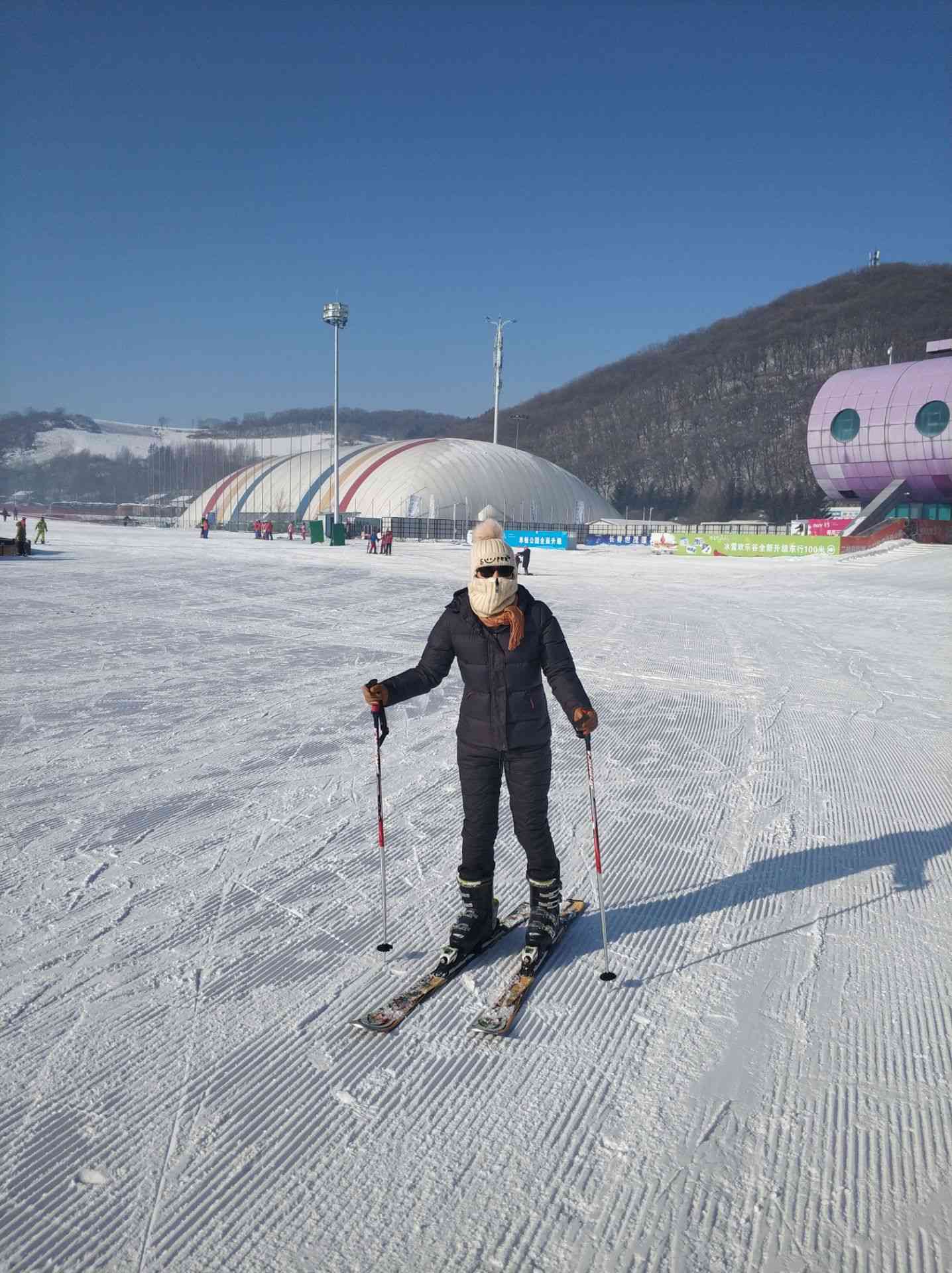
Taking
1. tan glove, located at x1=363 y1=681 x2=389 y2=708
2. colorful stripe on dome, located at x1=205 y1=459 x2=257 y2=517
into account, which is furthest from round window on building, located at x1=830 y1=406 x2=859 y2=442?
tan glove, located at x1=363 y1=681 x2=389 y2=708

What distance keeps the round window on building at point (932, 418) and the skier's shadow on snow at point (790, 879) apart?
54.7 meters

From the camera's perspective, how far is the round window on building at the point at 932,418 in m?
51.6

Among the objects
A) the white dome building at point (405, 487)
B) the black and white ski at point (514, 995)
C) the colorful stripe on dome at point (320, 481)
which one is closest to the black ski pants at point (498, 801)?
the black and white ski at point (514, 995)

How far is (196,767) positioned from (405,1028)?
304 centimetres

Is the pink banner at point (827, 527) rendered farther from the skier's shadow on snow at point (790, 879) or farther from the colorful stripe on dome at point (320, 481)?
the skier's shadow on snow at point (790, 879)

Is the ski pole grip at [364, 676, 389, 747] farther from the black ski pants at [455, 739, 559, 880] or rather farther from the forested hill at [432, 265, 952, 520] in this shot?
the forested hill at [432, 265, 952, 520]

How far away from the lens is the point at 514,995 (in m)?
2.87

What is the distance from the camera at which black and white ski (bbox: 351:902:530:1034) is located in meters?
2.70

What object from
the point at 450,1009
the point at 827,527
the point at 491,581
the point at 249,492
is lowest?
the point at 450,1009

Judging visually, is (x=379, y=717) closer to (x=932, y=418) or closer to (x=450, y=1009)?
(x=450, y=1009)

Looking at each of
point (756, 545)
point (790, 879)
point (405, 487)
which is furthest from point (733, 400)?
point (790, 879)

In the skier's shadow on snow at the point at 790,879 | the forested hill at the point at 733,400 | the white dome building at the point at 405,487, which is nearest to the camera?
the skier's shadow on snow at the point at 790,879

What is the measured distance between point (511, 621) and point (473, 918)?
108cm

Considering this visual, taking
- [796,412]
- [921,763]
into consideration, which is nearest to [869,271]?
[796,412]
